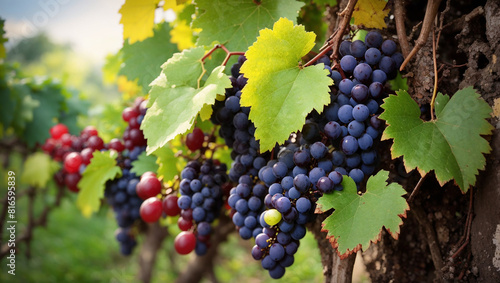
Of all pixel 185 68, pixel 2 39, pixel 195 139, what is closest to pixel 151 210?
pixel 195 139

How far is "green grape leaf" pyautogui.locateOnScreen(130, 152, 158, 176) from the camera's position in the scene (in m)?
1.41

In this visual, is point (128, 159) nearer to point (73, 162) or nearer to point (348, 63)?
point (73, 162)

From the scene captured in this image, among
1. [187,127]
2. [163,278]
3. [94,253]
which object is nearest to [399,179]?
[187,127]

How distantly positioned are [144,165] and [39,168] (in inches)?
36.7

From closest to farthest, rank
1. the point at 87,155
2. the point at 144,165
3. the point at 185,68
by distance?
the point at 185,68
the point at 144,165
the point at 87,155

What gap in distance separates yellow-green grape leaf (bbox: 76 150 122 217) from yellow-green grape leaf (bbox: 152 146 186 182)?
0.90ft

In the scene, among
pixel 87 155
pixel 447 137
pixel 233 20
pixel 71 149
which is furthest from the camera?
pixel 71 149

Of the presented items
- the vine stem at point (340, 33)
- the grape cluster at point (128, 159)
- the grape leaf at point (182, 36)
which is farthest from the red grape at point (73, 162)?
the vine stem at point (340, 33)

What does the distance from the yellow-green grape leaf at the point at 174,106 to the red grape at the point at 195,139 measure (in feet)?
0.96

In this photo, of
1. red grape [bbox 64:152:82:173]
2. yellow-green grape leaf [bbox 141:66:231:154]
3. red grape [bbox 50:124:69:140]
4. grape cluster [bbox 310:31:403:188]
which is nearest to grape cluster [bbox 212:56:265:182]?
yellow-green grape leaf [bbox 141:66:231:154]

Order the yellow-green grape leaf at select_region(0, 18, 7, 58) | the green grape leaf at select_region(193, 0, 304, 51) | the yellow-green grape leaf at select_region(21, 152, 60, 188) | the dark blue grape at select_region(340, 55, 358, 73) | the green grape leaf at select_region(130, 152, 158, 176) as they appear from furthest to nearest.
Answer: the yellow-green grape leaf at select_region(21, 152, 60, 188)
the yellow-green grape leaf at select_region(0, 18, 7, 58)
the green grape leaf at select_region(130, 152, 158, 176)
the green grape leaf at select_region(193, 0, 304, 51)
the dark blue grape at select_region(340, 55, 358, 73)

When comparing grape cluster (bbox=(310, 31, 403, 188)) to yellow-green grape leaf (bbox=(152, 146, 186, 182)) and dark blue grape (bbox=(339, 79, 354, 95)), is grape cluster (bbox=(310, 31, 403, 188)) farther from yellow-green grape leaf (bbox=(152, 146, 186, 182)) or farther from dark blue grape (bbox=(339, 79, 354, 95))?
yellow-green grape leaf (bbox=(152, 146, 186, 182))

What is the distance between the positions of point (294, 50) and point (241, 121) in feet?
0.77

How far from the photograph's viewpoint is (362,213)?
821mm
